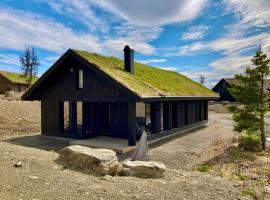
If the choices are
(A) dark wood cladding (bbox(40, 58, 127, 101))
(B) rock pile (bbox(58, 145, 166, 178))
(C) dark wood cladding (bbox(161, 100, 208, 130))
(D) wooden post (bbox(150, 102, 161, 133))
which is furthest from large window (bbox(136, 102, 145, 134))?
(B) rock pile (bbox(58, 145, 166, 178))

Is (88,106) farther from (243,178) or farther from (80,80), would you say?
(243,178)

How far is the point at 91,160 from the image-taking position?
7.83 m

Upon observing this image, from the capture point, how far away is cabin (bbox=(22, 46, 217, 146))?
13734mm

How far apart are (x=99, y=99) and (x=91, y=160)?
6857mm

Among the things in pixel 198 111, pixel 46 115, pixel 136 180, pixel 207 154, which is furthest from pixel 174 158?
pixel 198 111

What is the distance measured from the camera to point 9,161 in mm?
7539

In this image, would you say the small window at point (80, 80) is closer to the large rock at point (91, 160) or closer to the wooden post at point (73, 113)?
the wooden post at point (73, 113)

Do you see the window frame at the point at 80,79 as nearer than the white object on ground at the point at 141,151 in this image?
No

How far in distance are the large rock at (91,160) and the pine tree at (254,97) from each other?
25.0 feet

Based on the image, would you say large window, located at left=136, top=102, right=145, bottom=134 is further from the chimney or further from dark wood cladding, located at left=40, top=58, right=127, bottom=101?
the chimney

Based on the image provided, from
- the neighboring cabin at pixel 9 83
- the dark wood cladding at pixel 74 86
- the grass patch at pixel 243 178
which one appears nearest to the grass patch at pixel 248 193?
the grass patch at pixel 243 178

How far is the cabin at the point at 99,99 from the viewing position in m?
13.7

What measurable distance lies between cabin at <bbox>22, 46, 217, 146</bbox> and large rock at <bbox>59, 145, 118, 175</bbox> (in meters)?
5.01

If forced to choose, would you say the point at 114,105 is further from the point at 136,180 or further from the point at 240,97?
the point at 136,180
